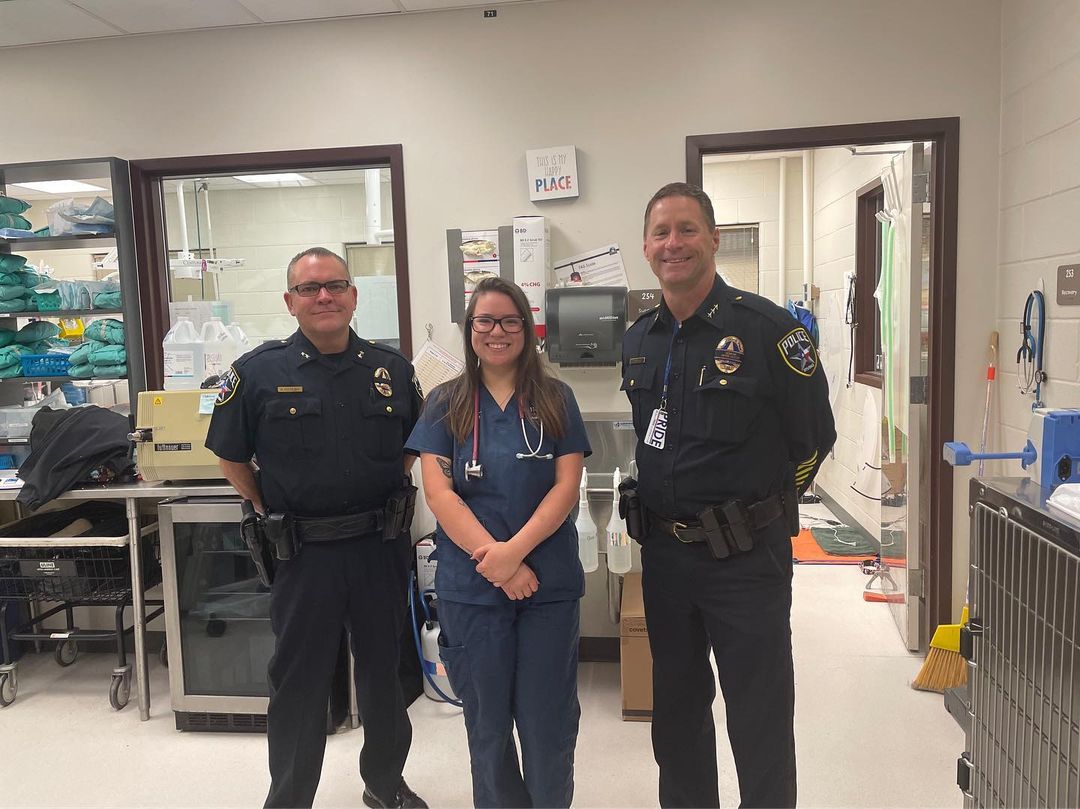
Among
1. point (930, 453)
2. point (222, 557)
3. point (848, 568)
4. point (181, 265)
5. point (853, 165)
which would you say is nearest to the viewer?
point (222, 557)

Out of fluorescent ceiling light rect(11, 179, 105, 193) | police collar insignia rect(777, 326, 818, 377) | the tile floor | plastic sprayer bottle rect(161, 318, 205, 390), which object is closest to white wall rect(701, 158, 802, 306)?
the tile floor

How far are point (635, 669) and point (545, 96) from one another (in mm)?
2361

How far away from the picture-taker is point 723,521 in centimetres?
183

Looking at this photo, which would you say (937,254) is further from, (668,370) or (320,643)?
(320,643)

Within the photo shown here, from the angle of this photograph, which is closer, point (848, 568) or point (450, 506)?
point (450, 506)

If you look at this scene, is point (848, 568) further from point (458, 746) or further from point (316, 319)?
point (316, 319)

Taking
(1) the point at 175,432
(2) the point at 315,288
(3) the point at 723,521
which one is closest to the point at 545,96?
(2) the point at 315,288

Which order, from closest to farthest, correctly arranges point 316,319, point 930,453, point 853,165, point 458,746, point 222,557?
1. point 316,319
2. point 458,746
3. point 222,557
4. point 930,453
5. point 853,165

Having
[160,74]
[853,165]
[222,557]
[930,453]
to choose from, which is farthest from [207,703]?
[853,165]

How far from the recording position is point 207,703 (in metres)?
2.90

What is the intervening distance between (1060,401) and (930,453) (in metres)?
0.69

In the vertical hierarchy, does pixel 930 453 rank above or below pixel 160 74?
below

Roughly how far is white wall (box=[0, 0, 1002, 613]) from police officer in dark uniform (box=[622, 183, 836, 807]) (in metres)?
1.36

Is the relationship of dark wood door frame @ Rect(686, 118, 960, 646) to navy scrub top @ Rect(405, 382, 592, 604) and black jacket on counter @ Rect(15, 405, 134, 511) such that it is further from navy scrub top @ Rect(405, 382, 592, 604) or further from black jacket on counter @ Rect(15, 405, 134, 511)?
black jacket on counter @ Rect(15, 405, 134, 511)
